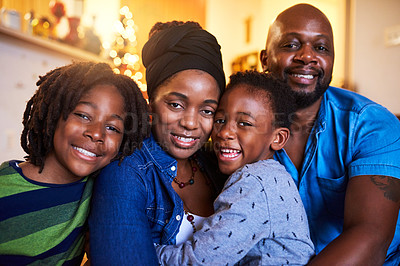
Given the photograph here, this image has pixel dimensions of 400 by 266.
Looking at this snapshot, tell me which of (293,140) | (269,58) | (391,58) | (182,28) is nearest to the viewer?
(182,28)

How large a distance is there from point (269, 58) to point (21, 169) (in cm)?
134

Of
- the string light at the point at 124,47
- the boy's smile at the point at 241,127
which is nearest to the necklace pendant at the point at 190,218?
the boy's smile at the point at 241,127

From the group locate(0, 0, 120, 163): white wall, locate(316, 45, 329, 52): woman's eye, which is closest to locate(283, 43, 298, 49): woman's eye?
locate(316, 45, 329, 52): woman's eye

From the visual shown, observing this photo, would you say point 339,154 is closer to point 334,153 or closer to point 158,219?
point 334,153

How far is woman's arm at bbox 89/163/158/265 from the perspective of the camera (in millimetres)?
986

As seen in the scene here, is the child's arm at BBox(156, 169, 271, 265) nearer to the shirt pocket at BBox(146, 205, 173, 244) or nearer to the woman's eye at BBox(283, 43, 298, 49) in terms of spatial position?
the shirt pocket at BBox(146, 205, 173, 244)

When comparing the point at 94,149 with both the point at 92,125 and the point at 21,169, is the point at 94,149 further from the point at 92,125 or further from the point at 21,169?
the point at 21,169

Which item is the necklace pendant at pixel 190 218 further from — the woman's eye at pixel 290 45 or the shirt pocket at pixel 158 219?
the woman's eye at pixel 290 45

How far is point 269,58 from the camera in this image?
5.97ft

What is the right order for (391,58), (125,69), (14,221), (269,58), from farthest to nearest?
(125,69), (391,58), (269,58), (14,221)

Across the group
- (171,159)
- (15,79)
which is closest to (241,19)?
(15,79)

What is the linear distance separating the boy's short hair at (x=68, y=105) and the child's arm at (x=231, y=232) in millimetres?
408

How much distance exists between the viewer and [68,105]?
1.20 meters

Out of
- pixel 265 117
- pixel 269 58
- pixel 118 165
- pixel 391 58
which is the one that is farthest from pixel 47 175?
pixel 391 58
